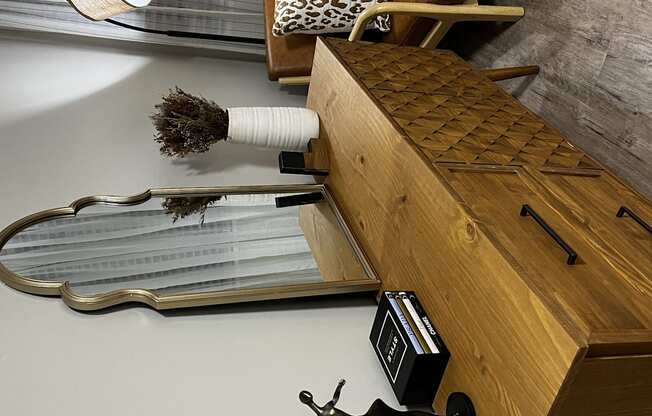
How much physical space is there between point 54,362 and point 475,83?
4.62ft

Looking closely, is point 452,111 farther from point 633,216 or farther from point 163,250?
point 163,250

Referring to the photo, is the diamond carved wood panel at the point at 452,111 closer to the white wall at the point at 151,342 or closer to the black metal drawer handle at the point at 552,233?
the black metal drawer handle at the point at 552,233

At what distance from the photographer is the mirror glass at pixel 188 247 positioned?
140cm

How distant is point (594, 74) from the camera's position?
80.7 inches

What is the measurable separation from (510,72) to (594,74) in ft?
0.98

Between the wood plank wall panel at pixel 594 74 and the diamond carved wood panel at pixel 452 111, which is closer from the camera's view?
the diamond carved wood panel at pixel 452 111

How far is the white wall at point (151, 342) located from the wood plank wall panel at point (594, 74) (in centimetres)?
103

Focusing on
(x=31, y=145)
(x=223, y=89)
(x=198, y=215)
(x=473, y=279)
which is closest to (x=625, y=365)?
(x=473, y=279)

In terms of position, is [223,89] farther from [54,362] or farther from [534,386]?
[534,386]

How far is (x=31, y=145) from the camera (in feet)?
6.45

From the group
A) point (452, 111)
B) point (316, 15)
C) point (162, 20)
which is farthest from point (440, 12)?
point (162, 20)

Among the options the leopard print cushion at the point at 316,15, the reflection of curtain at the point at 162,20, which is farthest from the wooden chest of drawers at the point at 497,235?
the reflection of curtain at the point at 162,20

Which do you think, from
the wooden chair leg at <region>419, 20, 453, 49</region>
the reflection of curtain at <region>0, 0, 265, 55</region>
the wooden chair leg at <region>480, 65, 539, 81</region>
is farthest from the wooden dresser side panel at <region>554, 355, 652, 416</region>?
the reflection of curtain at <region>0, 0, 265, 55</region>

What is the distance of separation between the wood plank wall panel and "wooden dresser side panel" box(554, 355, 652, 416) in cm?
110
